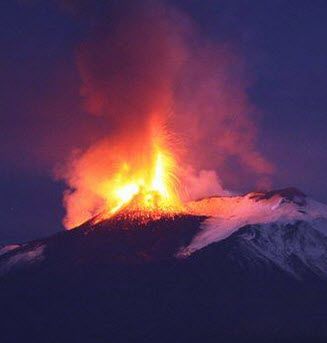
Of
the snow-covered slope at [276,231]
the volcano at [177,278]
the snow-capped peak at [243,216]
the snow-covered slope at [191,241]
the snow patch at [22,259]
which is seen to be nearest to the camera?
the volcano at [177,278]

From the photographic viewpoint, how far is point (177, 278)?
16925 cm

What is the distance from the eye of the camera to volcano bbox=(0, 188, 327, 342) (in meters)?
146

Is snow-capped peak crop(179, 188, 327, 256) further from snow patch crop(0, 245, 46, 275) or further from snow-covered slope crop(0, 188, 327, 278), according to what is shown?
snow patch crop(0, 245, 46, 275)

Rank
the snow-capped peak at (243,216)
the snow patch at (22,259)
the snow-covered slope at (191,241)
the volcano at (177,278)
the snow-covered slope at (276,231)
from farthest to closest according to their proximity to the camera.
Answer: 1. the snow patch at (22,259)
2. the snow-capped peak at (243,216)
3. the snow-covered slope at (276,231)
4. the snow-covered slope at (191,241)
5. the volcano at (177,278)

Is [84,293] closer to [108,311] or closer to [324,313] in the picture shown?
[108,311]

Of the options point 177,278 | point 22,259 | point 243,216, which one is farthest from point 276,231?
point 22,259

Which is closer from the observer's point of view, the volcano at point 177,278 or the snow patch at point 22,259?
the volcano at point 177,278

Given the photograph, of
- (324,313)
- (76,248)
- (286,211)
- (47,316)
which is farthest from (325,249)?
(47,316)

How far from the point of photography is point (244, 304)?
527 ft

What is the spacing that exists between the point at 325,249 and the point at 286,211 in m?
12.4

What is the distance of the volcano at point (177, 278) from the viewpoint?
146m

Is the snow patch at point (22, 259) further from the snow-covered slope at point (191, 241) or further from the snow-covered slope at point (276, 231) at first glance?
the snow-covered slope at point (276, 231)

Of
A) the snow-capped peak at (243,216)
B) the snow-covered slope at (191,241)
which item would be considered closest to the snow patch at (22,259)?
the snow-covered slope at (191,241)

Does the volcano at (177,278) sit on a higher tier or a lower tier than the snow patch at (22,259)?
lower
